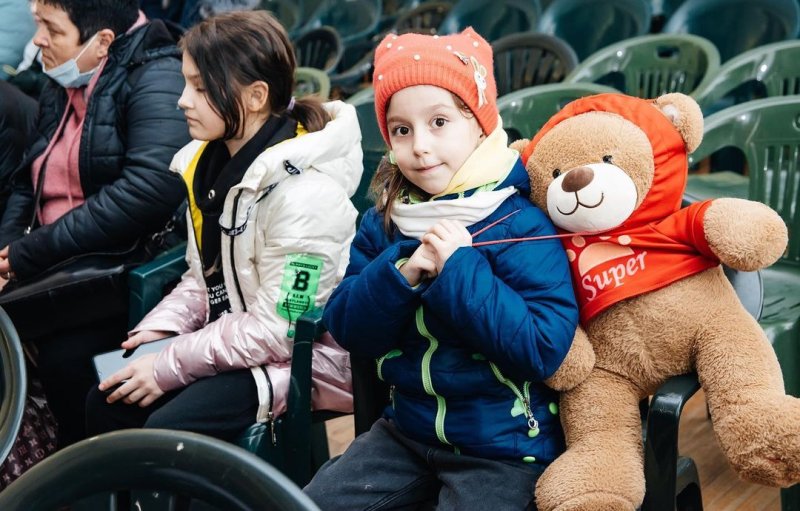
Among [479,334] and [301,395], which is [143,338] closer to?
[301,395]

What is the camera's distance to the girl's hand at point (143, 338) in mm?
1720

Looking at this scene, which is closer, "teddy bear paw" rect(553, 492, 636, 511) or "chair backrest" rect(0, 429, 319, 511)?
"chair backrest" rect(0, 429, 319, 511)

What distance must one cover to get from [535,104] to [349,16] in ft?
11.0

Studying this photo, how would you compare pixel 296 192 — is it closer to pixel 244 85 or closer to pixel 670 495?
pixel 244 85

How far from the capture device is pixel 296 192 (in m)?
1.57

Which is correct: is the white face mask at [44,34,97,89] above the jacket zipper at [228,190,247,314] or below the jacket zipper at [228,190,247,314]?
above

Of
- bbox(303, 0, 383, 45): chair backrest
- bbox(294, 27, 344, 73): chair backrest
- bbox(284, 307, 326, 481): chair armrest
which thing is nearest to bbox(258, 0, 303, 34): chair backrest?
bbox(303, 0, 383, 45): chair backrest

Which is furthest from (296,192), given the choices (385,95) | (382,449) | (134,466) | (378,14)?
(378,14)

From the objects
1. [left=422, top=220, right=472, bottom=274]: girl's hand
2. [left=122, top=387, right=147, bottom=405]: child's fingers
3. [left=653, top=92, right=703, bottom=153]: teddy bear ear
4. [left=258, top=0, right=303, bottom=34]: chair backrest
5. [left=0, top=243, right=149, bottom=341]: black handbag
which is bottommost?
[left=258, top=0, right=303, bottom=34]: chair backrest

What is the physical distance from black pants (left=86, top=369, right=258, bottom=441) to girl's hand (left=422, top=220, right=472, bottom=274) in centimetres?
60

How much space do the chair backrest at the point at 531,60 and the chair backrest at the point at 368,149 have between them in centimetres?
128

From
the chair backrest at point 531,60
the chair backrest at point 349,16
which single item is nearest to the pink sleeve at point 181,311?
the chair backrest at point 531,60

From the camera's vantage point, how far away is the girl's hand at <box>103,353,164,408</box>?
5.26ft

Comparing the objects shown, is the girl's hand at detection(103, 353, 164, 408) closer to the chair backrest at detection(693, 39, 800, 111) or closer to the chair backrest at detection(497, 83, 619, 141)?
the chair backrest at detection(497, 83, 619, 141)
